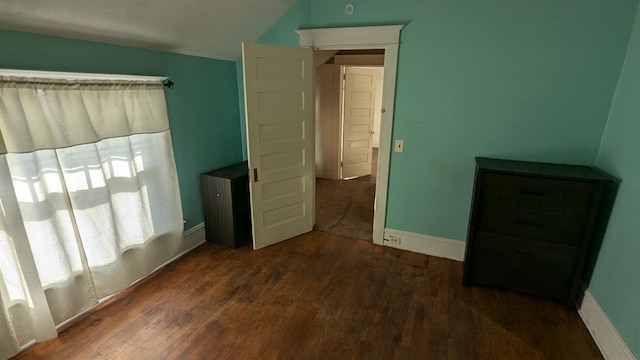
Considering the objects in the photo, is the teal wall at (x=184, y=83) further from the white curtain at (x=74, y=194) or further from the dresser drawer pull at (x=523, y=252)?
the dresser drawer pull at (x=523, y=252)

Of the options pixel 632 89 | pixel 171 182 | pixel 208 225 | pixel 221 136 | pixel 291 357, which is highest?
pixel 632 89

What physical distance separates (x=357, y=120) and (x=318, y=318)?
4002 millimetres

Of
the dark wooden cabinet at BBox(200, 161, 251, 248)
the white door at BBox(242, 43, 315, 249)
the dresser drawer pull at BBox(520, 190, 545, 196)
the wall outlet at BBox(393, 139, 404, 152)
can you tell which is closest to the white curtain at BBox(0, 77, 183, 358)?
the dark wooden cabinet at BBox(200, 161, 251, 248)

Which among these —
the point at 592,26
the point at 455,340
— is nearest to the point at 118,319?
the point at 455,340

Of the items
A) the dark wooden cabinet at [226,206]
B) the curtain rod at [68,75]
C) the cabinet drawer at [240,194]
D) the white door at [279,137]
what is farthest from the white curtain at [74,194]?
the white door at [279,137]

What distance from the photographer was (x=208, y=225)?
3.21 meters

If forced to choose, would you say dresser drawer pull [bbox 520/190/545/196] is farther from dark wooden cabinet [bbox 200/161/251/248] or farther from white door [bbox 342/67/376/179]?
white door [bbox 342/67/376/179]

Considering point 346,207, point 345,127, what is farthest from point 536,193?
point 345,127

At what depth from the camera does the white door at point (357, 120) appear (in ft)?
17.3

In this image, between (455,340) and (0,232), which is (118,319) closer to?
(0,232)

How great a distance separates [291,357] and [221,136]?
7.91ft

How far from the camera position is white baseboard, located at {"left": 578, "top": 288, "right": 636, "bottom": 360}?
1.72 m

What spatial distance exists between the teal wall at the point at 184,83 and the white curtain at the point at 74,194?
145 mm

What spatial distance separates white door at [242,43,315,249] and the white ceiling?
16.4 inches
